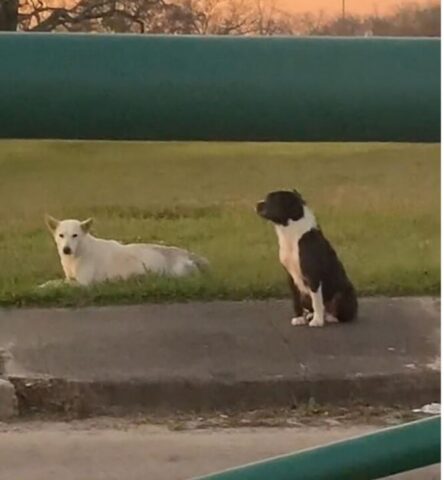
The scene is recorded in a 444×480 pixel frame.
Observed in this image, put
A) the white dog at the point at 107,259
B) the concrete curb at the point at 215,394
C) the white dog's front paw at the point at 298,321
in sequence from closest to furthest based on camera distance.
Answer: the concrete curb at the point at 215,394
the white dog's front paw at the point at 298,321
the white dog at the point at 107,259

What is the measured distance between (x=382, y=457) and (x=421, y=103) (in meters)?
0.18

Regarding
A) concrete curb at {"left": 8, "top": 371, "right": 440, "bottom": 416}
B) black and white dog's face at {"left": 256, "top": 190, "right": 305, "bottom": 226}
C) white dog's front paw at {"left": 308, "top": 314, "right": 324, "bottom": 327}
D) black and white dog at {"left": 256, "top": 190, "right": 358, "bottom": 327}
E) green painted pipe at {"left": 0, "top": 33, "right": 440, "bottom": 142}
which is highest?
black and white dog's face at {"left": 256, "top": 190, "right": 305, "bottom": 226}

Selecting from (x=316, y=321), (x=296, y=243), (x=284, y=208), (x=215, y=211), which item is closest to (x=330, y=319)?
(x=316, y=321)

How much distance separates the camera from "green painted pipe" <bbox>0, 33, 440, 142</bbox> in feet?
2.19

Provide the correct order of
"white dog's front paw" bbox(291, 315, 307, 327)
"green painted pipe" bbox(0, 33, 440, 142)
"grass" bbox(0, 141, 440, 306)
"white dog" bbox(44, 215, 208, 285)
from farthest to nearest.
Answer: "white dog" bbox(44, 215, 208, 285) → "grass" bbox(0, 141, 440, 306) → "white dog's front paw" bbox(291, 315, 307, 327) → "green painted pipe" bbox(0, 33, 440, 142)

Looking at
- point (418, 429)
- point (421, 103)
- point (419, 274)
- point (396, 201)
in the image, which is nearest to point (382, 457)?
point (418, 429)

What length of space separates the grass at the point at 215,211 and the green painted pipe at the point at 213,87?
4.58 meters

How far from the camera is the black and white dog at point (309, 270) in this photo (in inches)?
228

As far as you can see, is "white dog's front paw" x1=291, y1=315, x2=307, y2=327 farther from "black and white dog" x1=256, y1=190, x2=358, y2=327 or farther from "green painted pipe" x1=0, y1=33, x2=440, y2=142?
"green painted pipe" x1=0, y1=33, x2=440, y2=142

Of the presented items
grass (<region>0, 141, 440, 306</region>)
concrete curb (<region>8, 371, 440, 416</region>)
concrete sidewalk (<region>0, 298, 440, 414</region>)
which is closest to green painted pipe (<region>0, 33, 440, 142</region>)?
concrete sidewalk (<region>0, 298, 440, 414</region>)

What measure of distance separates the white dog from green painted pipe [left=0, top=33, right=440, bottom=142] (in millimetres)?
6024

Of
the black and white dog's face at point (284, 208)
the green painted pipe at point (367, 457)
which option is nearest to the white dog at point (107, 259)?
the black and white dog's face at point (284, 208)

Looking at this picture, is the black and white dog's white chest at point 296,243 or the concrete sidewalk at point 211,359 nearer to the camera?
the concrete sidewalk at point 211,359

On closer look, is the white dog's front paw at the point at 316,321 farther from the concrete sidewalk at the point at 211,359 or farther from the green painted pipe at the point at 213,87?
the green painted pipe at the point at 213,87
